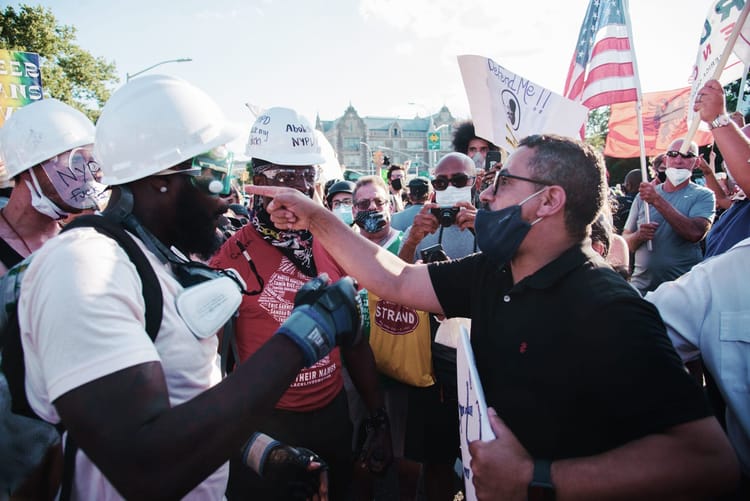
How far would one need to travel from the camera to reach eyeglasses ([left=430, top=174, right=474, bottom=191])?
3596mm

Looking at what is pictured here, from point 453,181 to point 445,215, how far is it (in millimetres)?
374

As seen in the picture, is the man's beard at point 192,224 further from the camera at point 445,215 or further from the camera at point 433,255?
the camera at point 445,215

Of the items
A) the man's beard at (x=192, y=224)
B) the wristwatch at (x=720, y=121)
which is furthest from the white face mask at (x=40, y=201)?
the wristwatch at (x=720, y=121)

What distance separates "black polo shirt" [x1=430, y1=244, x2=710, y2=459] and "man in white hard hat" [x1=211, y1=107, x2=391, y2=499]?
1.04 meters

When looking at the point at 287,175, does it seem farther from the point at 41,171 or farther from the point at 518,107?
the point at 518,107

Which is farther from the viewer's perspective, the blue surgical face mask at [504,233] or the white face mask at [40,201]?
the white face mask at [40,201]

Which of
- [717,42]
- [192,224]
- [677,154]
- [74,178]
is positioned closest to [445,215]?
[192,224]

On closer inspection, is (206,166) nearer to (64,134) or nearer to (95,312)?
(95,312)

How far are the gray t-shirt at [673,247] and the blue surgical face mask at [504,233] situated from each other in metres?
3.69

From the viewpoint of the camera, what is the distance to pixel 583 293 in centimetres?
162

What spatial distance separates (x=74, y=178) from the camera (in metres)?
2.86

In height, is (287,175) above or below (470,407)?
above

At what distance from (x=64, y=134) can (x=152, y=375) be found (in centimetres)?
247

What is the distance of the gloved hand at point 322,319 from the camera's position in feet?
4.32
